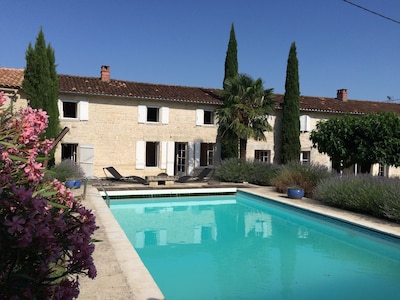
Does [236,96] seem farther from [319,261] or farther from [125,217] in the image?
[319,261]

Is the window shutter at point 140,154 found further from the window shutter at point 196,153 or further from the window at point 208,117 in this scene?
the window at point 208,117

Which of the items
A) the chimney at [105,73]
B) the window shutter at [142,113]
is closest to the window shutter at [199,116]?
the window shutter at [142,113]

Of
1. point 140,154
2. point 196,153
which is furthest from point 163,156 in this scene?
point 196,153

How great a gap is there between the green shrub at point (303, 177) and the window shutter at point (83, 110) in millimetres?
10144

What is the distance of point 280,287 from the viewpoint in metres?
5.79

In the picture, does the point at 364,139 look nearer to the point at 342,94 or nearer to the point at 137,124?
the point at 137,124

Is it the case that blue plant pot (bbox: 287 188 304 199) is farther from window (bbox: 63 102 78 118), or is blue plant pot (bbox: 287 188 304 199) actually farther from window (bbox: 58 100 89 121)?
window (bbox: 63 102 78 118)

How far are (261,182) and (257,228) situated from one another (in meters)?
7.65

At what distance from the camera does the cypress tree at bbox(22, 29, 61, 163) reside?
15.7 m

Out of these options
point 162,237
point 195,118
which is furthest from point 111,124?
point 162,237

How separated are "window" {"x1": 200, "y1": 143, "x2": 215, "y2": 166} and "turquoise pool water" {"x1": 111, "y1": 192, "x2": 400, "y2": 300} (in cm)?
939

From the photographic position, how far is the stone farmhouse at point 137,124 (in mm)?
18141

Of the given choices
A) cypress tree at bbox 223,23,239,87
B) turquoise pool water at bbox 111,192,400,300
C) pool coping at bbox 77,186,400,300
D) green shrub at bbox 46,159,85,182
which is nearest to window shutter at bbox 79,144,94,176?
green shrub at bbox 46,159,85,182

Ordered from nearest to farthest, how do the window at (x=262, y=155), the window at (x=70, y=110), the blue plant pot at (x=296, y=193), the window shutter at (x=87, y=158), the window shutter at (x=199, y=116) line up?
the blue plant pot at (x=296, y=193), the window shutter at (x=87, y=158), the window at (x=70, y=110), the window shutter at (x=199, y=116), the window at (x=262, y=155)
